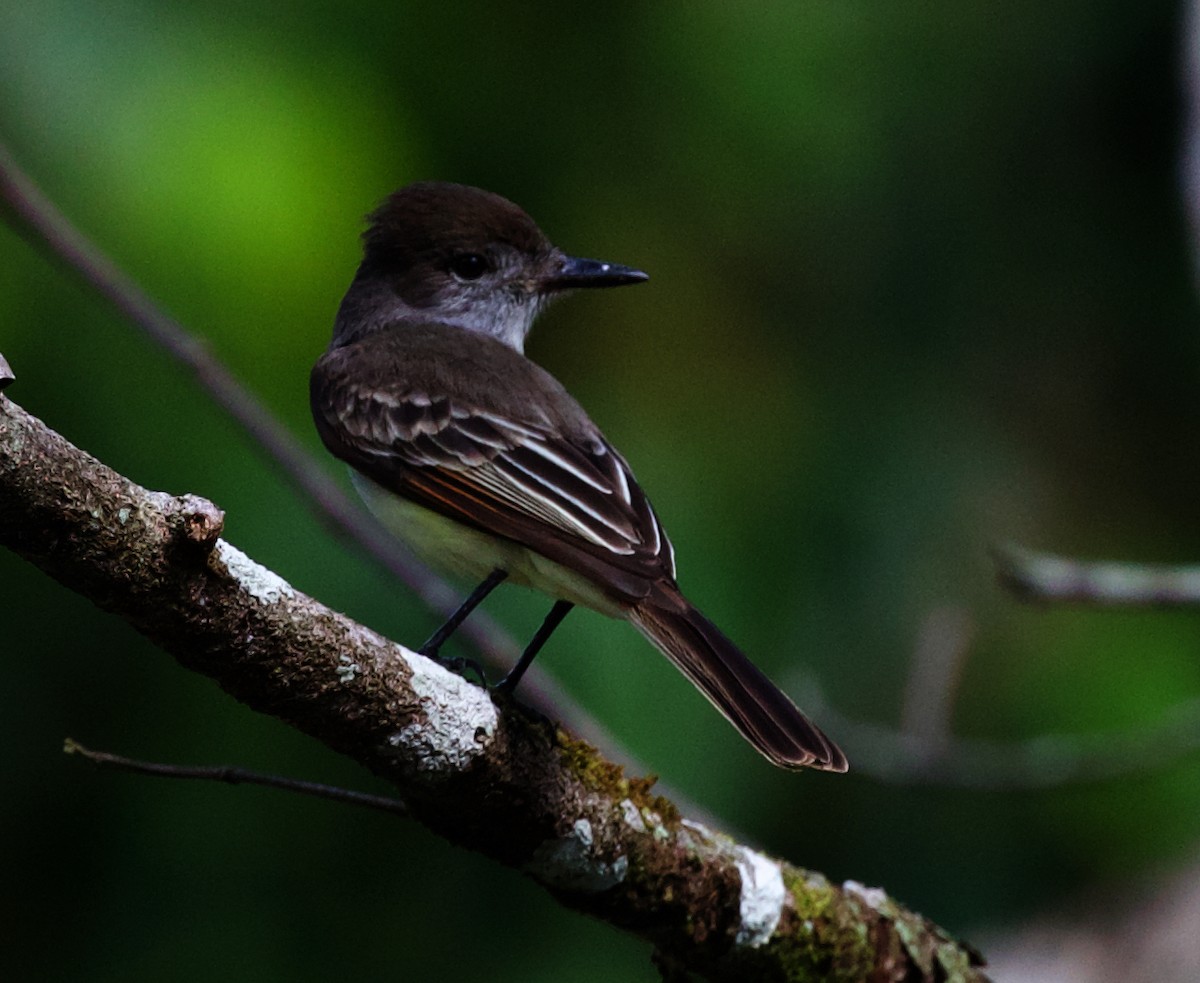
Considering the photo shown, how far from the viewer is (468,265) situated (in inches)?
198

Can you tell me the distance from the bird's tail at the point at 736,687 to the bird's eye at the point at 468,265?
1.87 metres

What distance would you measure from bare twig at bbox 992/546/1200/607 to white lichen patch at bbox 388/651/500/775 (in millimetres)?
1939

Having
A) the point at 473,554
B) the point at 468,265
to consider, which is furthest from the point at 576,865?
the point at 468,265

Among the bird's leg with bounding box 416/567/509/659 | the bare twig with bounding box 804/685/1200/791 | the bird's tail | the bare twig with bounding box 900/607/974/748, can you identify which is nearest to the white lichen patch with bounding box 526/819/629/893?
the bird's tail

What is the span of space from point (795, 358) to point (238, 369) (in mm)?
2183

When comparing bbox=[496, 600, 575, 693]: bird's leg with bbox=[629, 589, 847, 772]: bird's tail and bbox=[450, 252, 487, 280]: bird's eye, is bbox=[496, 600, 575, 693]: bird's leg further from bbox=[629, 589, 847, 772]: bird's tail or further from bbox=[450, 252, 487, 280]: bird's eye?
bbox=[450, 252, 487, 280]: bird's eye

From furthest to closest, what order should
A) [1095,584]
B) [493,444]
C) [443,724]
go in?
[1095,584]
[493,444]
[443,724]

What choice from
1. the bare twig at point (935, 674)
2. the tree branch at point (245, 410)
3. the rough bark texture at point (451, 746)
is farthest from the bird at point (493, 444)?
the bare twig at point (935, 674)

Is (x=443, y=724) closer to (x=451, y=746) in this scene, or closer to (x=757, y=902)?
(x=451, y=746)

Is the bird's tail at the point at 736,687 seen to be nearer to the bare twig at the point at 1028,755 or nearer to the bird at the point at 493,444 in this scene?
the bird at the point at 493,444

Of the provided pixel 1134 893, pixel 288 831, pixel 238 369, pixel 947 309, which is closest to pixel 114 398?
pixel 238 369

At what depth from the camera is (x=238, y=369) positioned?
4336mm

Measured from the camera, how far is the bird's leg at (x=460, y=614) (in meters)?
3.41

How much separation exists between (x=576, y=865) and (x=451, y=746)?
0.42 m
